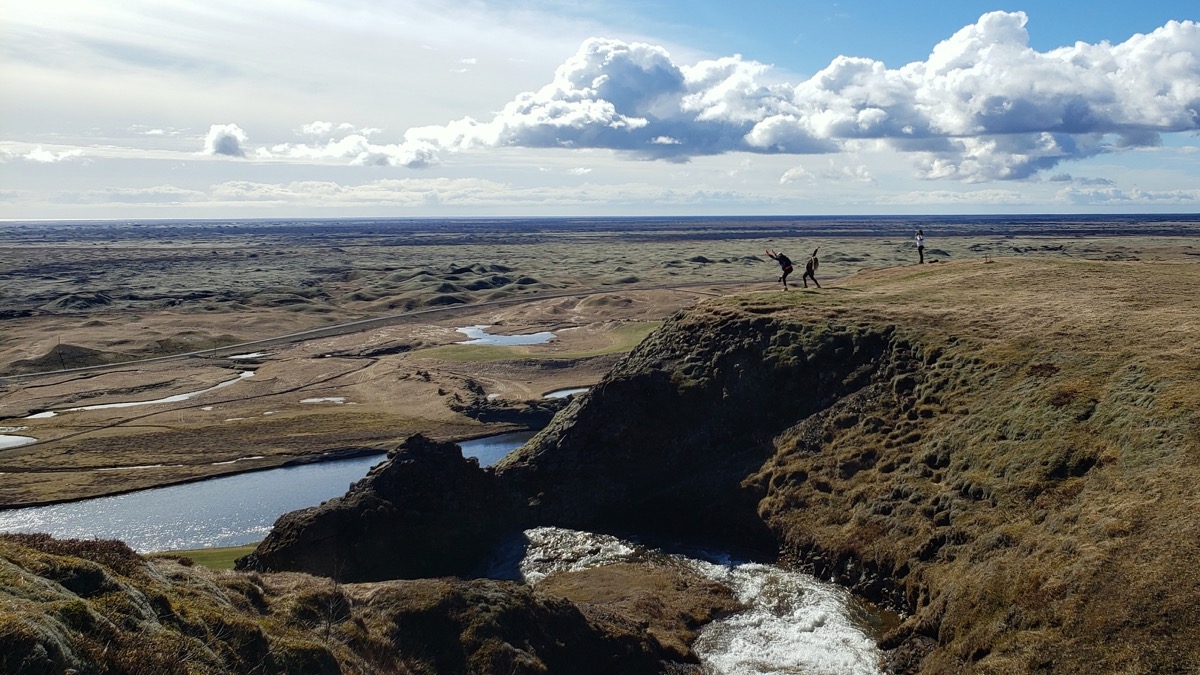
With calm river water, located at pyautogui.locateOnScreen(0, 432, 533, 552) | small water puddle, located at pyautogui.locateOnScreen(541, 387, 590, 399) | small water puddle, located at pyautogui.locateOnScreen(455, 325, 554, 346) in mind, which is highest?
small water puddle, located at pyautogui.locateOnScreen(455, 325, 554, 346)

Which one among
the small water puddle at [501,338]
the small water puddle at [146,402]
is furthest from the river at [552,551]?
the small water puddle at [501,338]

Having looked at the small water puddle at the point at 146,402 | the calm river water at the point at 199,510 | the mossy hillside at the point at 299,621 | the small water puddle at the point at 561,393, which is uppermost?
the mossy hillside at the point at 299,621

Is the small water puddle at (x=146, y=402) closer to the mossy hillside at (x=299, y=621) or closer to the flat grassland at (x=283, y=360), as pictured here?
the flat grassland at (x=283, y=360)

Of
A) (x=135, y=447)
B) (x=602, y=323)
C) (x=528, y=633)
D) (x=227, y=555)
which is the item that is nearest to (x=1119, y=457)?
(x=528, y=633)

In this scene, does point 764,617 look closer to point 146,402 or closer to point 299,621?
point 299,621

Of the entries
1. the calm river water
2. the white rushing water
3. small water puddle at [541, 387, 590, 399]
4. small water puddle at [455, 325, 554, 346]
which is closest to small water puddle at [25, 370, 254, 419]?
the calm river water

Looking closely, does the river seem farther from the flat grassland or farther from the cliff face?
the flat grassland
